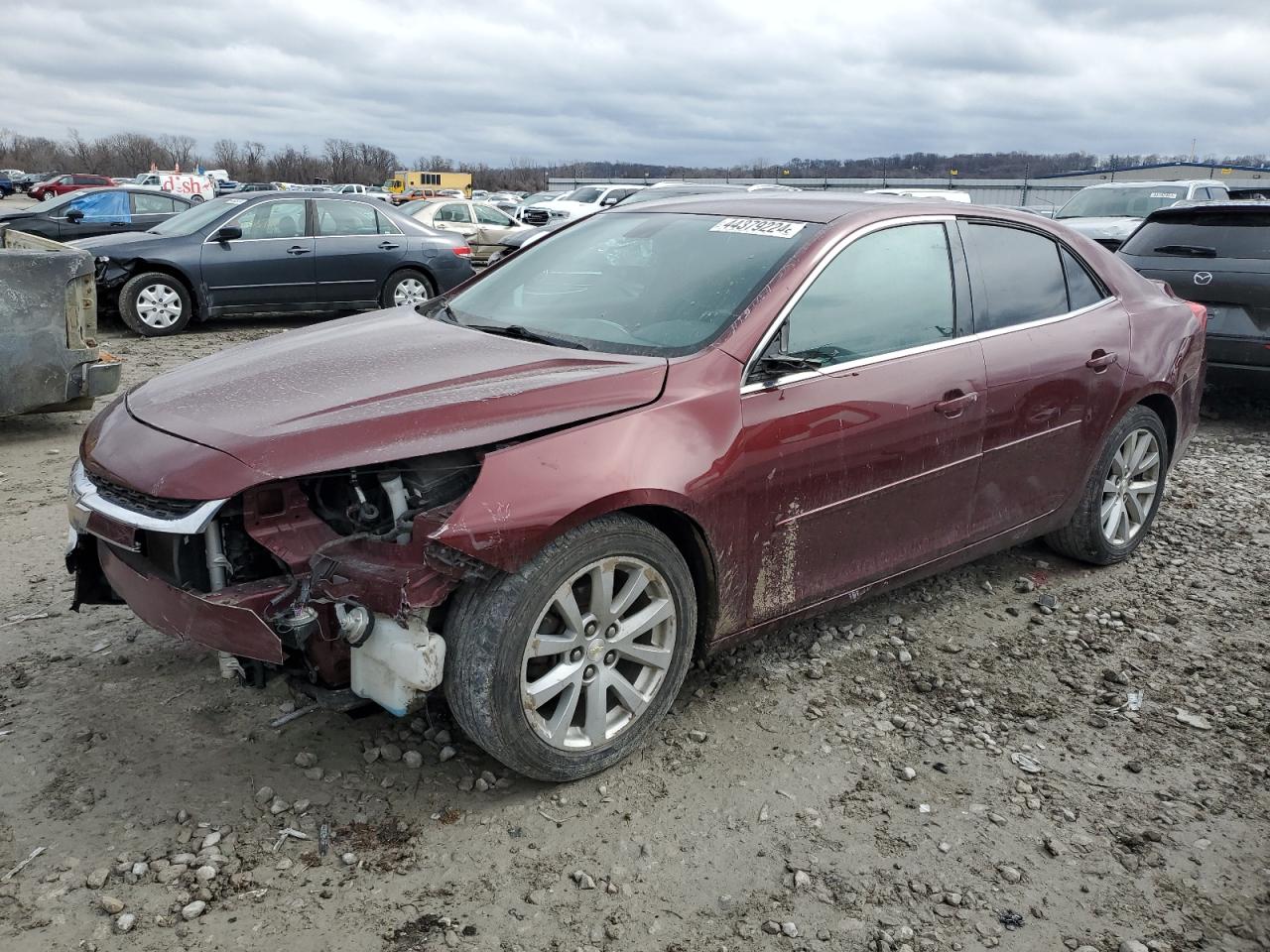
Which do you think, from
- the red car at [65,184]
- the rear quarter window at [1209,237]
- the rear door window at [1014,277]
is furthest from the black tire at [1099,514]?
the red car at [65,184]

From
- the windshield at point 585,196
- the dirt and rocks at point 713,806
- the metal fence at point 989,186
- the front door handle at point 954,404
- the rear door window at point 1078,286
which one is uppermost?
the metal fence at point 989,186

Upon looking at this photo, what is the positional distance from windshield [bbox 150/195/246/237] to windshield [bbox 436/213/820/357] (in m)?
8.01

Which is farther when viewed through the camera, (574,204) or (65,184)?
(65,184)

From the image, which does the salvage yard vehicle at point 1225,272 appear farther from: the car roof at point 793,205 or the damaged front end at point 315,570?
the damaged front end at point 315,570

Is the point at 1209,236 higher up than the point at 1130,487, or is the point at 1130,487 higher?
the point at 1209,236

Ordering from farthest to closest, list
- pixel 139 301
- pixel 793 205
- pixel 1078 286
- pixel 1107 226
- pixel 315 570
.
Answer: pixel 1107 226, pixel 139 301, pixel 1078 286, pixel 793 205, pixel 315 570

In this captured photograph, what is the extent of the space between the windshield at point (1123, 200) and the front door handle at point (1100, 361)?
10.9 meters

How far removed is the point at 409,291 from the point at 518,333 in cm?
886

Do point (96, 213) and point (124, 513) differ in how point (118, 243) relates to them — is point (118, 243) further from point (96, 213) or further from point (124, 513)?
point (124, 513)

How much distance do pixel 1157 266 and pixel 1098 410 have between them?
4079 mm

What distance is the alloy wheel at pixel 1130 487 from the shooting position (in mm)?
4711

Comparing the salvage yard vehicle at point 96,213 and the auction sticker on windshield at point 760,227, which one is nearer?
the auction sticker on windshield at point 760,227

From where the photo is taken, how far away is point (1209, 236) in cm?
755

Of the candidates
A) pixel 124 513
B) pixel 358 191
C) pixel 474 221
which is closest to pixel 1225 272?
pixel 124 513
